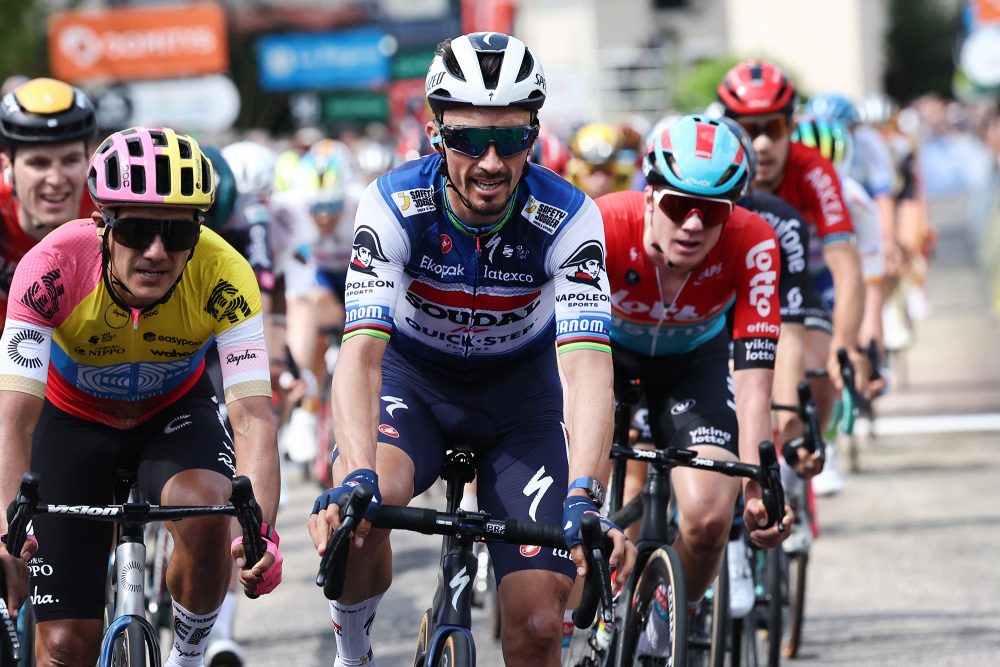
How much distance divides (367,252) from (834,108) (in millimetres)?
8448

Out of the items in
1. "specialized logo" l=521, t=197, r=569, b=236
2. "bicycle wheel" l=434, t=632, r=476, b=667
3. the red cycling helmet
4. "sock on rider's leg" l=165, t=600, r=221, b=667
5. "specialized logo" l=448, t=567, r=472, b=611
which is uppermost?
the red cycling helmet

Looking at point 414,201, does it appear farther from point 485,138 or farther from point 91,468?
point 91,468

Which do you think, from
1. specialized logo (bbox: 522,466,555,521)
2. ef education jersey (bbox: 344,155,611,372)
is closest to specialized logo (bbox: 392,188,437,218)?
ef education jersey (bbox: 344,155,611,372)

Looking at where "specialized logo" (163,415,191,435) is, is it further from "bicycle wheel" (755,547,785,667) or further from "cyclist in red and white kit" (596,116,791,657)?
"bicycle wheel" (755,547,785,667)

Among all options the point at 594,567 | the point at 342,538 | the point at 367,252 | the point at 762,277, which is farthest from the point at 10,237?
the point at 594,567

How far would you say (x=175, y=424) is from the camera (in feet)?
18.0

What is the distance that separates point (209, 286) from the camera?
5.18 metres

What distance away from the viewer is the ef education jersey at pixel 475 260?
487 cm

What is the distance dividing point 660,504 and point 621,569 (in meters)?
1.56

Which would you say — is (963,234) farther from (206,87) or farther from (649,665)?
(649,665)

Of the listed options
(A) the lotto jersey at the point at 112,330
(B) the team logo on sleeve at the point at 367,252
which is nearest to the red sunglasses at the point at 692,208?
Answer: (B) the team logo on sleeve at the point at 367,252

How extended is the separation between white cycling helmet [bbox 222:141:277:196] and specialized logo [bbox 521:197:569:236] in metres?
4.65

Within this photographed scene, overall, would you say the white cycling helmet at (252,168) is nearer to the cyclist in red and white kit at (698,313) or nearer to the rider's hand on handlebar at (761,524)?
the cyclist in red and white kit at (698,313)

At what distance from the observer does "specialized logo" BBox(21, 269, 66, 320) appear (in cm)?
495
